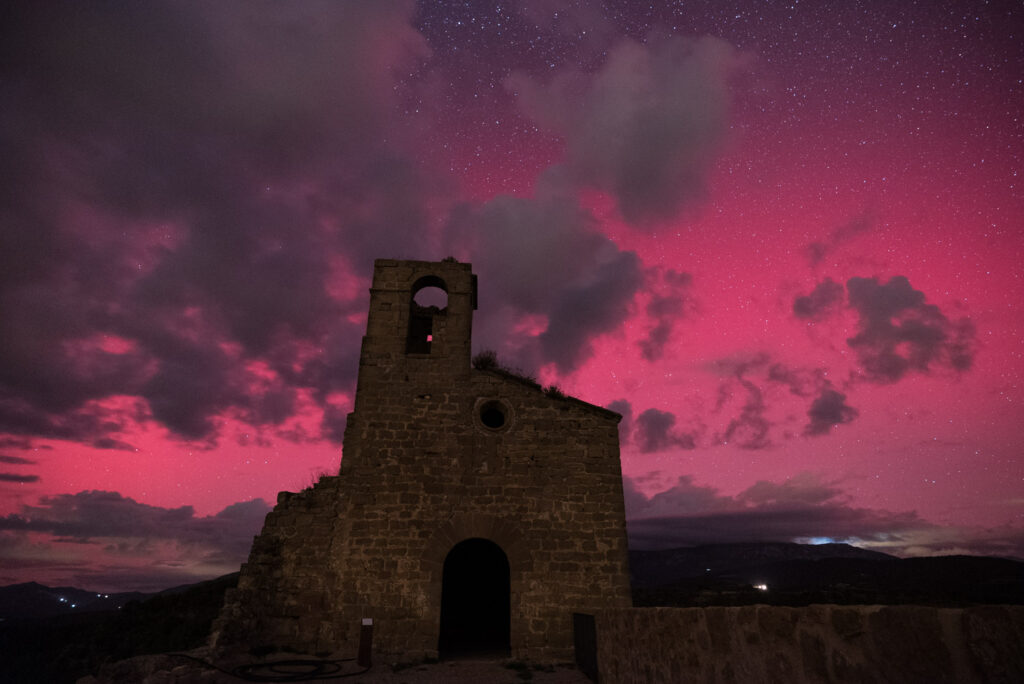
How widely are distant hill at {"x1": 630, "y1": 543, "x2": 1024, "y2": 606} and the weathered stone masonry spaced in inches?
277

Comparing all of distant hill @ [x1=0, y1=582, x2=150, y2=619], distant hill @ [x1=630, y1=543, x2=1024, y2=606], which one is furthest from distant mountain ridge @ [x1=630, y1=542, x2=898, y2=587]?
distant hill @ [x1=0, y1=582, x2=150, y2=619]

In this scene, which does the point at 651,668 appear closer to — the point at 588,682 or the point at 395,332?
the point at 588,682

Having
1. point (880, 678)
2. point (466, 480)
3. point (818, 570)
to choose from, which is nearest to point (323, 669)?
point (466, 480)

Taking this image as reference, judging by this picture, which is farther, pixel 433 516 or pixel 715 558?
pixel 715 558

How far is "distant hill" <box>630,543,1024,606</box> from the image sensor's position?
23.2 meters

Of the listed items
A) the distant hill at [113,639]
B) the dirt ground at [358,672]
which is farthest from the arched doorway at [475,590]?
the distant hill at [113,639]

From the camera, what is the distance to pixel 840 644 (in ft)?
8.82

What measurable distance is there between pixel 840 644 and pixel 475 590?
1395 centimetres

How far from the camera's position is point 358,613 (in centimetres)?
938

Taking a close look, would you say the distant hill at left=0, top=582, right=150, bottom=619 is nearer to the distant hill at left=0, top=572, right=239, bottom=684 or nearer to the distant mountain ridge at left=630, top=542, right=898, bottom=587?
the distant hill at left=0, top=572, right=239, bottom=684

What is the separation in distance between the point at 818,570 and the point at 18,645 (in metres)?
117

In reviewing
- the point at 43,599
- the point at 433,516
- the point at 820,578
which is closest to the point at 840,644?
the point at 433,516

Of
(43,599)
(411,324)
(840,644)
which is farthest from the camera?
(43,599)

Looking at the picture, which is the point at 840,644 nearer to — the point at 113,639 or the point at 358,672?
the point at 358,672
